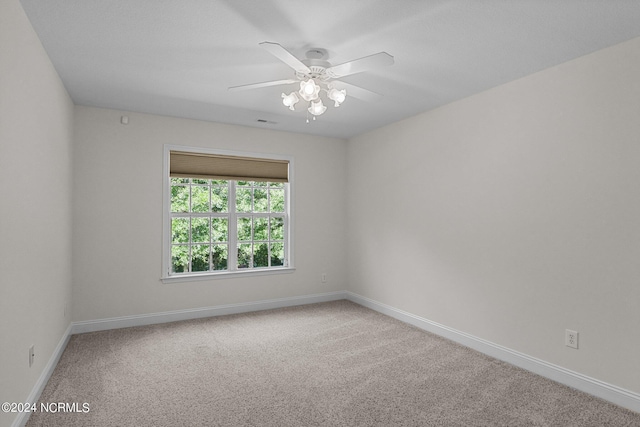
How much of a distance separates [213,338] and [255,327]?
1.67 feet

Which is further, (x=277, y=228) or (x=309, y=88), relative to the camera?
(x=277, y=228)

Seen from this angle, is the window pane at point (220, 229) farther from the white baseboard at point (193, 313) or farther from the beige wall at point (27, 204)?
the beige wall at point (27, 204)

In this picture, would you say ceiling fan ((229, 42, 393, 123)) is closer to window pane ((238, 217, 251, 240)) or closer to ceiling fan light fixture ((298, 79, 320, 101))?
ceiling fan light fixture ((298, 79, 320, 101))

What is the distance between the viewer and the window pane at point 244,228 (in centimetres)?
482

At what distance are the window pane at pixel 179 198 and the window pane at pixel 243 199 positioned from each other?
2.12 feet

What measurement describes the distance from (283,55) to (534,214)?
2323 mm

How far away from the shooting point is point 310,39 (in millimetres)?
2383

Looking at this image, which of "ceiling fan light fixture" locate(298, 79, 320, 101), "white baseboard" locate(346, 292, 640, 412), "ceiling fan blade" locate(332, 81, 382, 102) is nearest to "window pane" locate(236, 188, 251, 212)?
"white baseboard" locate(346, 292, 640, 412)

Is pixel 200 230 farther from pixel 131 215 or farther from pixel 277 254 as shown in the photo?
pixel 277 254

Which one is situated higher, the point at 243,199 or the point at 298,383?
the point at 243,199

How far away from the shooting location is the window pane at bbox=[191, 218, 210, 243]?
14.8 feet

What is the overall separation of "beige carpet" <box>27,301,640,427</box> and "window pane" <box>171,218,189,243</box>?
1.08 metres

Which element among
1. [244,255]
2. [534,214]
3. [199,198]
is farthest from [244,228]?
[534,214]

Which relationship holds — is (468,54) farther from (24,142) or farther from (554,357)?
(24,142)
